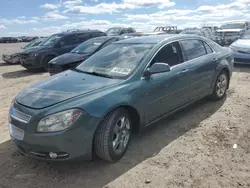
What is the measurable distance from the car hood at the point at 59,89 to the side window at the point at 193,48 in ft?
5.91

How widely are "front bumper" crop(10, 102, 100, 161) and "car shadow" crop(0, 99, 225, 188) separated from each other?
0.30 metres

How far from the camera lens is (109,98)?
3.17 meters

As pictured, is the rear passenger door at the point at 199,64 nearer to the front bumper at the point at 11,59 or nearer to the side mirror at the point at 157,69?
the side mirror at the point at 157,69

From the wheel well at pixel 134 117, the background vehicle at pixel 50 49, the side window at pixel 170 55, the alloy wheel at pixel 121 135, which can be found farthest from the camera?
the background vehicle at pixel 50 49

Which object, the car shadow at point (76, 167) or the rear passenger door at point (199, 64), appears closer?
the car shadow at point (76, 167)

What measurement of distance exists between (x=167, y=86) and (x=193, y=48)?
1379 millimetres

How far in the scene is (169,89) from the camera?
Answer: 4059 millimetres

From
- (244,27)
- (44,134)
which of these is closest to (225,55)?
(44,134)

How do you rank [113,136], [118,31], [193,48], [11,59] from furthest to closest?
[118,31], [11,59], [193,48], [113,136]

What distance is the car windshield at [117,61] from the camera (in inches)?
148

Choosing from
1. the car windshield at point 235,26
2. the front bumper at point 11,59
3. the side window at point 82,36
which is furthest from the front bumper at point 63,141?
the car windshield at point 235,26

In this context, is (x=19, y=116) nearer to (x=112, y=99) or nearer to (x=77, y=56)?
(x=112, y=99)

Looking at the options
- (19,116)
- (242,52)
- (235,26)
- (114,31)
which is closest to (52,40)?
(242,52)

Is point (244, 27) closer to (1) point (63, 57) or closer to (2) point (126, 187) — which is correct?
(1) point (63, 57)
